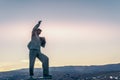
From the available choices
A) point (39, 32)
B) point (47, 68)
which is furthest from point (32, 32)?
point (47, 68)

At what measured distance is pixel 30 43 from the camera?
92.8 ft

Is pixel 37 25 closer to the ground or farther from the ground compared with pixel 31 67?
farther from the ground

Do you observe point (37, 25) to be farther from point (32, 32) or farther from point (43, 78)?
point (43, 78)

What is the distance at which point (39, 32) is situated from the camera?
28766mm

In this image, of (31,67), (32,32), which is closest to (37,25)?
(32,32)

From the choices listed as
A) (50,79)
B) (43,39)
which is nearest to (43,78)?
(50,79)

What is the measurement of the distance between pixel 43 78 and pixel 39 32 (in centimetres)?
275

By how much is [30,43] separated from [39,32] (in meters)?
0.95

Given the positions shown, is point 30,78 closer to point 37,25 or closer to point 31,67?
point 31,67

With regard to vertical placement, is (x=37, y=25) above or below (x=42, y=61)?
above

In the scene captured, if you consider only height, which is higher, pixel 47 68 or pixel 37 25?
pixel 37 25

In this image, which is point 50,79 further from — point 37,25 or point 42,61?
point 37,25

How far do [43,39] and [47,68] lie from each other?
1.79 meters

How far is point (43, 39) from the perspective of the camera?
29094 mm
